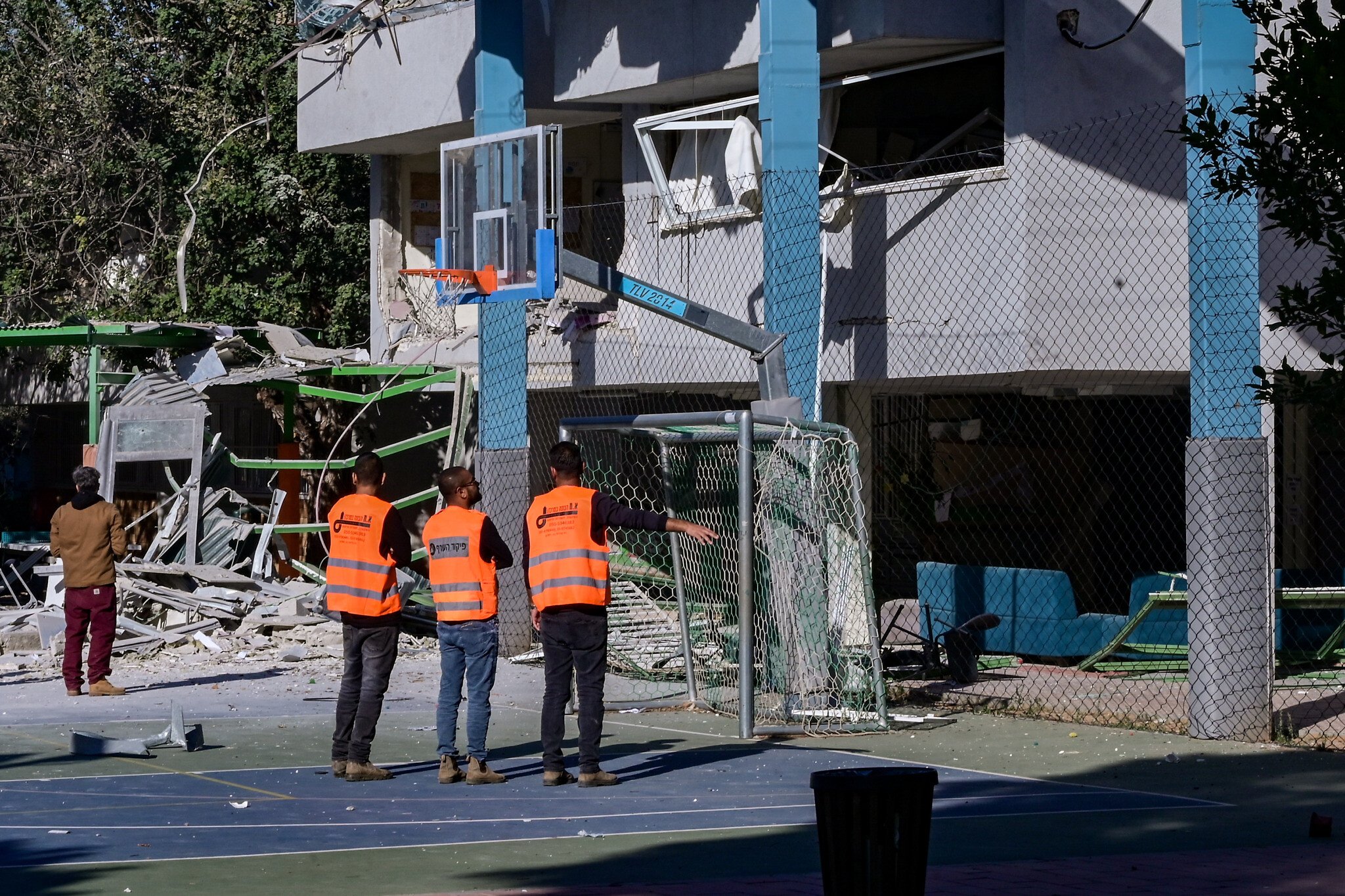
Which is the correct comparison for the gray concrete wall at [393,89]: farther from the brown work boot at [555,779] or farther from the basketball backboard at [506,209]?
the brown work boot at [555,779]

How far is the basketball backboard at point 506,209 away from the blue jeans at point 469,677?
12.6ft

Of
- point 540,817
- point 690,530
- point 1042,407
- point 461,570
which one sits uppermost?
point 1042,407

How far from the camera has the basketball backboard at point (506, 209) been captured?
1364cm

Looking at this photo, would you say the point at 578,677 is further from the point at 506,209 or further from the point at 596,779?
the point at 506,209

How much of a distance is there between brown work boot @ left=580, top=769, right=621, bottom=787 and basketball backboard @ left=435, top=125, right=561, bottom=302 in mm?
4524

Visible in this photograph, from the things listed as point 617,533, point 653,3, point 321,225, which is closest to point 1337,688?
point 617,533

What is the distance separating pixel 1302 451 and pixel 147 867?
14958 mm

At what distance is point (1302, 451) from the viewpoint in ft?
62.7

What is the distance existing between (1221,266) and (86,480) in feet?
30.9

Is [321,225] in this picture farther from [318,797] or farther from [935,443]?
[318,797]

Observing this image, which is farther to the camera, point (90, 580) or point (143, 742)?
point (90, 580)

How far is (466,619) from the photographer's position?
1004cm

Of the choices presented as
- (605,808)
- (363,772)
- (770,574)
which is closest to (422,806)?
(363,772)

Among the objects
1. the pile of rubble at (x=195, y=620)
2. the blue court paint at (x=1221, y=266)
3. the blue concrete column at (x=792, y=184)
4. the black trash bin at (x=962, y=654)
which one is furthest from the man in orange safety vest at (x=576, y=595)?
the pile of rubble at (x=195, y=620)
